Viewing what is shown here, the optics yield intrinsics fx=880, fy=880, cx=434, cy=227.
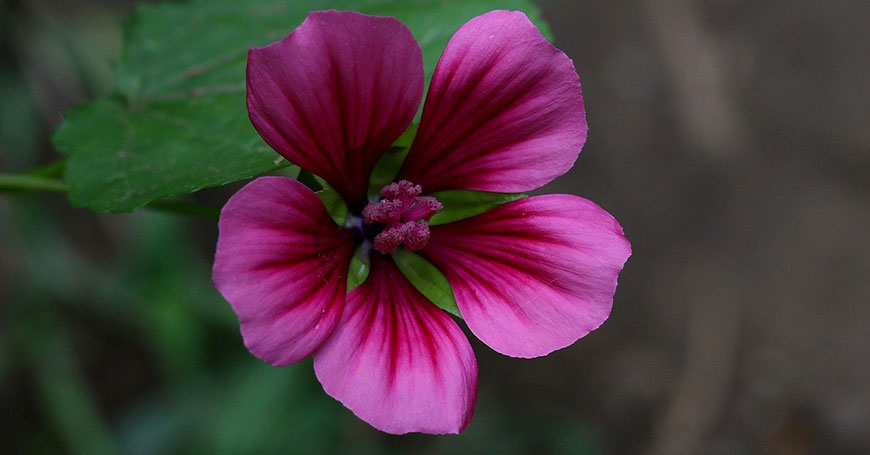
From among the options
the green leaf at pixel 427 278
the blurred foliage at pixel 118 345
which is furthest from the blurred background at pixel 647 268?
the green leaf at pixel 427 278

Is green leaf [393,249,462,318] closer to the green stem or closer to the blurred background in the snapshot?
the green stem

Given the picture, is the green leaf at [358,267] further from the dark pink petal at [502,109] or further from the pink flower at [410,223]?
the dark pink petal at [502,109]

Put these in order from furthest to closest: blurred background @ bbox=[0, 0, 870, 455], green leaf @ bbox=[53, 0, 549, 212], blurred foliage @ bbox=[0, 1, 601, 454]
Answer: blurred background @ bbox=[0, 0, 870, 455]
blurred foliage @ bbox=[0, 1, 601, 454]
green leaf @ bbox=[53, 0, 549, 212]

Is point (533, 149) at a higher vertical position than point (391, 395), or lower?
higher

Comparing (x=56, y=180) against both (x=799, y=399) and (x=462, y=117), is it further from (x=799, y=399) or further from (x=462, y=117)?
(x=799, y=399)

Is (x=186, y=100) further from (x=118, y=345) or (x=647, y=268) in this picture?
(x=647, y=268)

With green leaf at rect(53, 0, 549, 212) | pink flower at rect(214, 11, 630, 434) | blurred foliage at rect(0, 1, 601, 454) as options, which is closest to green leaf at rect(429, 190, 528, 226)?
pink flower at rect(214, 11, 630, 434)

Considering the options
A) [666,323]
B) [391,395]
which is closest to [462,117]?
[391,395]
